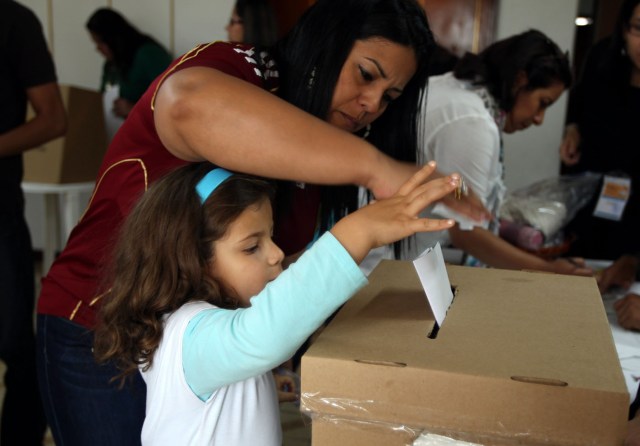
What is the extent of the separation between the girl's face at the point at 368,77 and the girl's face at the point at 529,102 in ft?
2.97

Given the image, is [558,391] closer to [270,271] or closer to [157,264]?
[270,271]

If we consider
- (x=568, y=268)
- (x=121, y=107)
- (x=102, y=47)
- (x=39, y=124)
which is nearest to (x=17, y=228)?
(x=39, y=124)

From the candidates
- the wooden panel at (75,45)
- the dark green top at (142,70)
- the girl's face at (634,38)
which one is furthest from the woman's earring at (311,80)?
the wooden panel at (75,45)

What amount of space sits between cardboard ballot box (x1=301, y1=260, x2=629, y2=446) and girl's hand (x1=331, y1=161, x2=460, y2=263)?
0.10 meters

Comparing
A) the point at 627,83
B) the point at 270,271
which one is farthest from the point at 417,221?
the point at 627,83

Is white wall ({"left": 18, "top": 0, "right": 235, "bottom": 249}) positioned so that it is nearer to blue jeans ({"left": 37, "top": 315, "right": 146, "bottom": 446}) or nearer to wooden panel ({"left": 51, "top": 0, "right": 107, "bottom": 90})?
wooden panel ({"left": 51, "top": 0, "right": 107, "bottom": 90})

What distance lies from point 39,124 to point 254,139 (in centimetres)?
126

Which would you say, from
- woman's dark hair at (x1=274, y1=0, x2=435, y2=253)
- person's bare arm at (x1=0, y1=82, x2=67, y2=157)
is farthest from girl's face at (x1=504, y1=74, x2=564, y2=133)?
person's bare arm at (x1=0, y1=82, x2=67, y2=157)

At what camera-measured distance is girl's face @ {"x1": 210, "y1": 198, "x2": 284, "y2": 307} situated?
0.85 m

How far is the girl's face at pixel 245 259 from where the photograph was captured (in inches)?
33.5

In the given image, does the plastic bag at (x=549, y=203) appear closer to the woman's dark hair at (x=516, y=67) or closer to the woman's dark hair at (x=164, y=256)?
the woman's dark hair at (x=516, y=67)

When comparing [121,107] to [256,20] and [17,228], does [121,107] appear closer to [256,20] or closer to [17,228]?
[256,20]

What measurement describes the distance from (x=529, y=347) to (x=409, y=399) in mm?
135

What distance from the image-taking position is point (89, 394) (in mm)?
928
